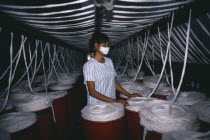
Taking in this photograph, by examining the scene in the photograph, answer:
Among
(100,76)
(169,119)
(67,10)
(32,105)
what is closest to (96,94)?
(100,76)

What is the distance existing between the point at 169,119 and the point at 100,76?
44.8 inches

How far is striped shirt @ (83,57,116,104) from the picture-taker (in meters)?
2.03

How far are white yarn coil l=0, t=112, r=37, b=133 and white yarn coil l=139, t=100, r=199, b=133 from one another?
49.1 inches

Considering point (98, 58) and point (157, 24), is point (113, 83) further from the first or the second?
point (157, 24)

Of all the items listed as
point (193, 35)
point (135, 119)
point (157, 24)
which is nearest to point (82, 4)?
point (157, 24)

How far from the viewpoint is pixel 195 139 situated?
2.95ft

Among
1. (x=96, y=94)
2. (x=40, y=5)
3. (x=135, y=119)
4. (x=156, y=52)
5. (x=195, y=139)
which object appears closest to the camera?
(x=195, y=139)

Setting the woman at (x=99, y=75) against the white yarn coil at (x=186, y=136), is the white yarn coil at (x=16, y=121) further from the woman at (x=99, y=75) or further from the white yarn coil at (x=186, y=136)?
the white yarn coil at (x=186, y=136)

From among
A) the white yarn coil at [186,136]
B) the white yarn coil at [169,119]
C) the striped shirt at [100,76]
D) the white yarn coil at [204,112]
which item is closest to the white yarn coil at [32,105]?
the striped shirt at [100,76]

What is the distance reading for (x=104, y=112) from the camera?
1613 millimetres

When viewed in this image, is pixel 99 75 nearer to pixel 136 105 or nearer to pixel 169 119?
pixel 136 105

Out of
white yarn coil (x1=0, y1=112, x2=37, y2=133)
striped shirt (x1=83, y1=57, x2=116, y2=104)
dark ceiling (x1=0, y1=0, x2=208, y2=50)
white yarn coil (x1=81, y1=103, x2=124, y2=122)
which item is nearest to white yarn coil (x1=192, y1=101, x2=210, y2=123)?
white yarn coil (x1=81, y1=103, x2=124, y2=122)

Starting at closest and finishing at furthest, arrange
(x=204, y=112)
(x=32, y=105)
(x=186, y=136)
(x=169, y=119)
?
(x=186, y=136)
(x=169, y=119)
(x=204, y=112)
(x=32, y=105)

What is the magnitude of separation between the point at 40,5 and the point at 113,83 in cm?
149
